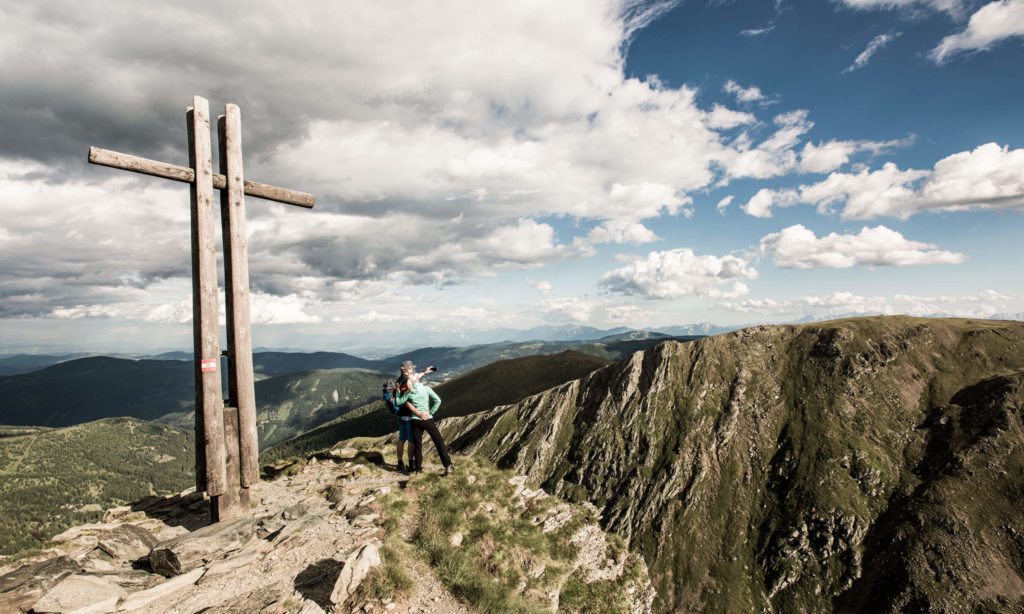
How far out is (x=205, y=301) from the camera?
1165cm

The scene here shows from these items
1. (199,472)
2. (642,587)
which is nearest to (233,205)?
(199,472)

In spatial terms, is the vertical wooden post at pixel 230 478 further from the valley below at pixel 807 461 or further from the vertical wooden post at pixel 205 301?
the valley below at pixel 807 461

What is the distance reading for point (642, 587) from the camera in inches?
977

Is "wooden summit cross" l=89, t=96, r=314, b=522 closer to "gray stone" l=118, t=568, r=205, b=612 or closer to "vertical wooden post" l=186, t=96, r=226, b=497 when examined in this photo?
"vertical wooden post" l=186, t=96, r=226, b=497

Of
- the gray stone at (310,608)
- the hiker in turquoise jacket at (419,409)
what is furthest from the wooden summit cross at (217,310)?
the gray stone at (310,608)

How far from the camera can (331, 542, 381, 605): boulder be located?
8.76m

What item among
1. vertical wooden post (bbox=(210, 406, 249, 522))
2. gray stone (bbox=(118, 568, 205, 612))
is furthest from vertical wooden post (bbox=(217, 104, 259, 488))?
gray stone (bbox=(118, 568, 205, 612))

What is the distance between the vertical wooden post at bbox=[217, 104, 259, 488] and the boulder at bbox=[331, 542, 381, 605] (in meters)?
5.23

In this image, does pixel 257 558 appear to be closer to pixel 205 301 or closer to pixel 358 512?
pixel 358 512

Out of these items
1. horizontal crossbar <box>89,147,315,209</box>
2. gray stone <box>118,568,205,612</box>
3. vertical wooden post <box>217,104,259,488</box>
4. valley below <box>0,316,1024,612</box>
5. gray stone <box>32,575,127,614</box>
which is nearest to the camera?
gray stone <box>32,575,127,614</box>

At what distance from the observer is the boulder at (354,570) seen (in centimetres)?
876

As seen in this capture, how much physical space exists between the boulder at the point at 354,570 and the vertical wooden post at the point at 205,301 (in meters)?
5.56

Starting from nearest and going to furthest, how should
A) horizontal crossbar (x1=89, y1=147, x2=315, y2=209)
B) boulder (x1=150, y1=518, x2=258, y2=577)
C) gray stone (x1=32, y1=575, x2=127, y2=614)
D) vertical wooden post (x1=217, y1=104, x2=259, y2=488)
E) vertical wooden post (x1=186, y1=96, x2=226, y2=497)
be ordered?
gray stone (x1=32, y1=575, x2=127, y2=614) → boulder (x1=150, y1=518, x2=258, y2=577) → horizontal crossbar (x1=89, y1=147, x2=315, y2=209) → vertical wooden post (x1=186, y1=96, x2=226, y2=497) → vertical wooden post (x1=217, y1=104, x2=259, y2=488)

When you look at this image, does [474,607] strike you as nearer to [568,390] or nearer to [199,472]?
[199,472]
